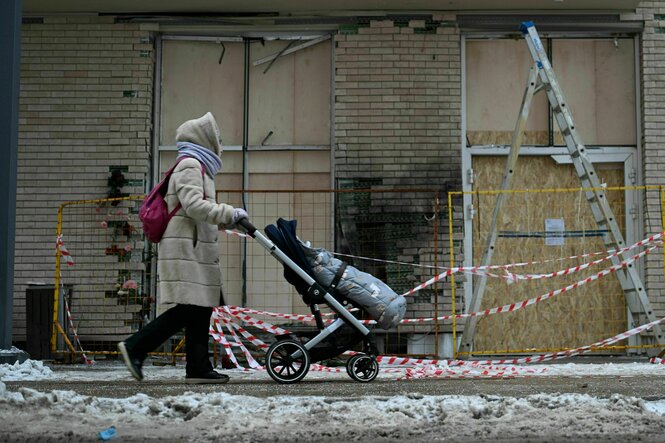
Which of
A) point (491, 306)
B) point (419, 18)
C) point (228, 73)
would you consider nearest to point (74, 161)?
point (228, 73)

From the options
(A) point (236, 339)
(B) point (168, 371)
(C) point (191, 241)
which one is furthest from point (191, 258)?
(A) point (236, 339)

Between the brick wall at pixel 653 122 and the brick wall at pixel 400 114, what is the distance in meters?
2.18

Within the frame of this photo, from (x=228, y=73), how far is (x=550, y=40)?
12.8 ft

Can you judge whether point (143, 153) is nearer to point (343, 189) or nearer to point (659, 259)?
point (343, 189)

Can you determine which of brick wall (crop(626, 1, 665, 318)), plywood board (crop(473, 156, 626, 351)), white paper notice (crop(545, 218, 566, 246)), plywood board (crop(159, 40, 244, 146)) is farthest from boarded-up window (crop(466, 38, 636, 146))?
plywood board (crop(159, 40, 244, 146))

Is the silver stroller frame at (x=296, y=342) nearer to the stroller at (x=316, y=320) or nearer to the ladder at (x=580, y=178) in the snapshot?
the stroller at (x=316, y=320)

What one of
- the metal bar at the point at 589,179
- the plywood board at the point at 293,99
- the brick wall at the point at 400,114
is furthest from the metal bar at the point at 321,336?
the plywood board at the point at 293,99

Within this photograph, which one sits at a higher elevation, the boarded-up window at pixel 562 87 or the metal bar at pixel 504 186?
the boarded-up window at pixel 562 87

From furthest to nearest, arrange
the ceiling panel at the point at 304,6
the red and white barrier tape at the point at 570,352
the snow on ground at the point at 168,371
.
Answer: the ceiling panel at the point at 304,6, the red and white barrier tape at the point at 570,352, the snow on ground at the point at 168,371

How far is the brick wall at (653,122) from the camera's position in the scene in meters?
12.2

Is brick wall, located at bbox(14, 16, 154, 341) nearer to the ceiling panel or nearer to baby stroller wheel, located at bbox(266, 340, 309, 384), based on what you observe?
the ceiling panel

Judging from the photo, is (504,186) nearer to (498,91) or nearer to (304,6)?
(498,91)

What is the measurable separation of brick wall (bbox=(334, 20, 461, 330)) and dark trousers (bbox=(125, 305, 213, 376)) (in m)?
4.83

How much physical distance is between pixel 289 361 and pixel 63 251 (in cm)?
505
